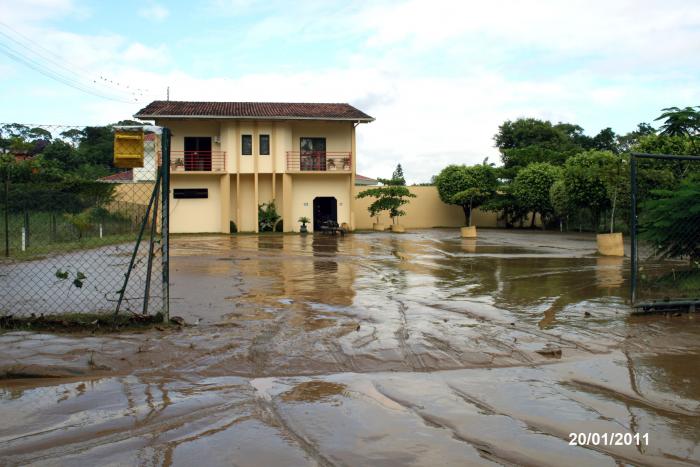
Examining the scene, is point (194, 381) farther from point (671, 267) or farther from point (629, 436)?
point (671, 267)

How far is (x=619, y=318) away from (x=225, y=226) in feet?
91.2

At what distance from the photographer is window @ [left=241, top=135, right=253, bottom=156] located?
3391cm

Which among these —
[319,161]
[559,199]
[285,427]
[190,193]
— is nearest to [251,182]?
[190,193]

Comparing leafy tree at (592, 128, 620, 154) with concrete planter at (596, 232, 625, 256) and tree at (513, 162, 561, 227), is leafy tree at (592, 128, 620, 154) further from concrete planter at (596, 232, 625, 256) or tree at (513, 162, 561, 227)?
concrete planter at (596, 232, 625, 256)

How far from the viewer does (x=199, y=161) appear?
111 ft

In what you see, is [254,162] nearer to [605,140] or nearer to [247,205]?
[247,205]

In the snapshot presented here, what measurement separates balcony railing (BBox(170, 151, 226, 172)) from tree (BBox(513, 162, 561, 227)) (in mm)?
18145

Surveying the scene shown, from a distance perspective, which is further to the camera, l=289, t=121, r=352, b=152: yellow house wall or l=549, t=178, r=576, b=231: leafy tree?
l=289, t=121, r=352, b=152: yellow house wall

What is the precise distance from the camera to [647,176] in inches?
513

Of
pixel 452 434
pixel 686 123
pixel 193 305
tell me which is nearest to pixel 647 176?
pixel 686 123

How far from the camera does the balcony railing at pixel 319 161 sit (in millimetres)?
34491

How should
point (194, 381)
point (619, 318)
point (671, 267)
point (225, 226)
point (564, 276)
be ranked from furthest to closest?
1. point (225, 226)
2. point (564, 276)
3. point (671, 267)
4. point (619, 318)
5. point (194, 381)

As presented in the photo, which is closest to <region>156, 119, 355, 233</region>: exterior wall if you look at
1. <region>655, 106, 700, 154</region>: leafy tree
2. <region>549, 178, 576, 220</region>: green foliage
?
<region>549, 178, 576, 220</region>: green foliage

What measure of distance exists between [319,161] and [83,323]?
2903cm
